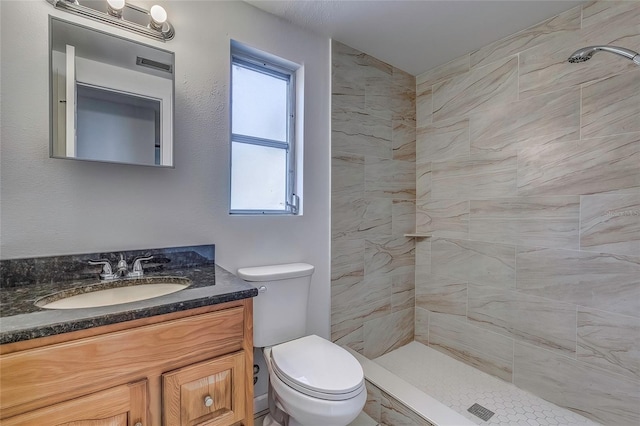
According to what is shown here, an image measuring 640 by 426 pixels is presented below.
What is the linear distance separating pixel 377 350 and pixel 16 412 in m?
1.98

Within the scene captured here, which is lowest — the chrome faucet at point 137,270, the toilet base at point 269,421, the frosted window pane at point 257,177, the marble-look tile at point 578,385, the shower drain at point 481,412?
the shower drain at point 481,412

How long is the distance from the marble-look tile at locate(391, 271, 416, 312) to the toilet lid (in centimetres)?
96

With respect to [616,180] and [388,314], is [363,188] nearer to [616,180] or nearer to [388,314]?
[388,314]

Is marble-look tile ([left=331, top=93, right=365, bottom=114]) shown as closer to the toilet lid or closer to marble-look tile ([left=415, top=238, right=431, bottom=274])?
marble-look tile ([left=415, top=238, right=431, bottom=274])

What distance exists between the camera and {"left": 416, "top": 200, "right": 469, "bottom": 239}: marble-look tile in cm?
212

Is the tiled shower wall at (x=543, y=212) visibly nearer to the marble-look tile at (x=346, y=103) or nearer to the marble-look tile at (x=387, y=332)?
the marble-look tile at (x=387, y=332)

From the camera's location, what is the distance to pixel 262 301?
1.46 meters

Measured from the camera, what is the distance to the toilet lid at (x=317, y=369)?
1143 millimetres

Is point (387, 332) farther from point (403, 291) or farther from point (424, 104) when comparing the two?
point (424, 104)

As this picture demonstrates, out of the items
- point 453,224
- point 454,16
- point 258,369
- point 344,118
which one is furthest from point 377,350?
point 454,16

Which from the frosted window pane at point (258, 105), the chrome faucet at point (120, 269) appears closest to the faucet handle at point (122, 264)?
the chrome faucet at point (120, 269)

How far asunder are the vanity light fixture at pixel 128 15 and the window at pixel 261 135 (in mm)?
393

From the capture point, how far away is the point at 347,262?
198cm

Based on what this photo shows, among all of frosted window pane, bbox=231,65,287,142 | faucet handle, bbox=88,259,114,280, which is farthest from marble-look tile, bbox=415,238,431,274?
faucet handle, bbox=88,259,114,280
